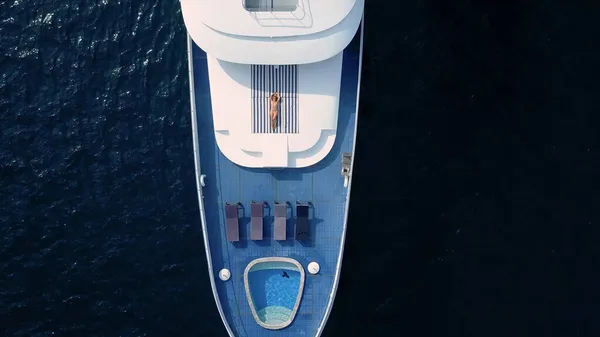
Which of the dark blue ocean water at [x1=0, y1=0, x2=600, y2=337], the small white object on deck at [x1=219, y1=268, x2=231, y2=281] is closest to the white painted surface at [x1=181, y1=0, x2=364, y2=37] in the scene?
the dark blue ocean water at [x1=0, y1=0, x2=600, y2=337]

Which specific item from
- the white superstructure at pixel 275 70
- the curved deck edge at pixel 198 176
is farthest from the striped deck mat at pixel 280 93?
the curved deck edge at pixel 198 176

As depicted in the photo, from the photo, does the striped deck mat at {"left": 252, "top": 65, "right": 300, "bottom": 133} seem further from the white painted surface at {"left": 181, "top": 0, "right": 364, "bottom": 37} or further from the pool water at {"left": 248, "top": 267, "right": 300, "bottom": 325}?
the pool water at {"left": 248, "top": 267, "right": 300, "bottom": 325}

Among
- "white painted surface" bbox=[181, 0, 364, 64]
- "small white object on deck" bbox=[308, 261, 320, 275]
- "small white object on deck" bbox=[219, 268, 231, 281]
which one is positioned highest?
"white painted surface" bbox=[181, 0, 364, 64]

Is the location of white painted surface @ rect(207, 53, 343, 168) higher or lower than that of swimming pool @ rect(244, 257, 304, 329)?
higher

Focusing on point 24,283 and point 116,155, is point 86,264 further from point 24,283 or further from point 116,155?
point 116,155

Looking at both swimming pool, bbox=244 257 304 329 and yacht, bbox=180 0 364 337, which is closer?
yacht, bbox=180 0 364 337

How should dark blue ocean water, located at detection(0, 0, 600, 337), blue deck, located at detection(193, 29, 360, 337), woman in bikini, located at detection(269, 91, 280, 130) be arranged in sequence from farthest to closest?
1. dark blue ocean water, located at detection(0, 0, 600, 337)
2. blue deck, located at detection(193, 29, 360, 337)
3. woman in bikini, located at detection(269, 91, 280, 130)

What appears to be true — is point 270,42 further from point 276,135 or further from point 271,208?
point 271,208
